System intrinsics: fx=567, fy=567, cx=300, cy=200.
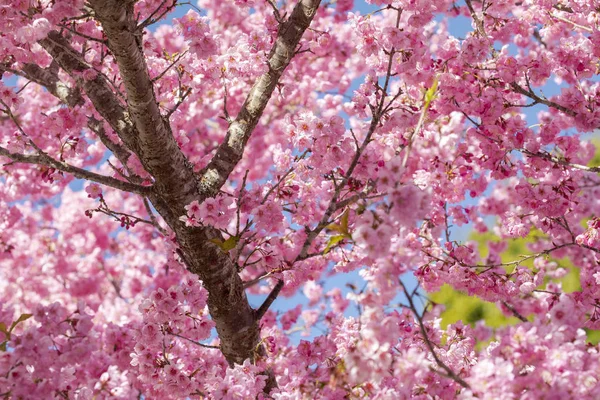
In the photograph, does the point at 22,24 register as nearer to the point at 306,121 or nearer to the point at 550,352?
the point at 306,121

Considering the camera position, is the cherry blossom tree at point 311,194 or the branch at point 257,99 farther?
the branch at point 257,99

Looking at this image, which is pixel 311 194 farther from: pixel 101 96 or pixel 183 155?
pixel 101 96

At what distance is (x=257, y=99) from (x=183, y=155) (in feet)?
2.55

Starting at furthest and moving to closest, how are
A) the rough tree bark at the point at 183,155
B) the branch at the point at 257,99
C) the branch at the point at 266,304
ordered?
the branch at the point at 266,304 < the branch at the point at 257,99 < the rough tree bark at the point at 183,155

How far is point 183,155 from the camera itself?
4.16m

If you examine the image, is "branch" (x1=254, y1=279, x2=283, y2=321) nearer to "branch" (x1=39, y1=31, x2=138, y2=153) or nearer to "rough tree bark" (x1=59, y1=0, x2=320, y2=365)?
"rough tree bark" (x1=59, y1=0, x2=320, y2=365)

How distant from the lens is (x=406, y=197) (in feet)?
7.95

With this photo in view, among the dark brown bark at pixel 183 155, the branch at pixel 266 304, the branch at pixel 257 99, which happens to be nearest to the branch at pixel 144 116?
the dark brown bark at pixel 183 155

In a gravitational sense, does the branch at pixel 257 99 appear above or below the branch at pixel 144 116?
above

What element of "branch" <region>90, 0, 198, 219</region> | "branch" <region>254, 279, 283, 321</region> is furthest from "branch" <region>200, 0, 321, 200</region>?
"branch" <region>254, 279, 283, 321</region>

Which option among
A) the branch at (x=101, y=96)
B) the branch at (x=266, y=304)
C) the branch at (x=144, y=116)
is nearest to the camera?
the branch at (x=144, y=116)

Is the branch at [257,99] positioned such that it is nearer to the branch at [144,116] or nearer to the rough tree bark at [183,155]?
the rough tree bark at [183,155]

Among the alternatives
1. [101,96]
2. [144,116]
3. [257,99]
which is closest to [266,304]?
[257,99]

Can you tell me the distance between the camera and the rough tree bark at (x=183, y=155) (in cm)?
360
